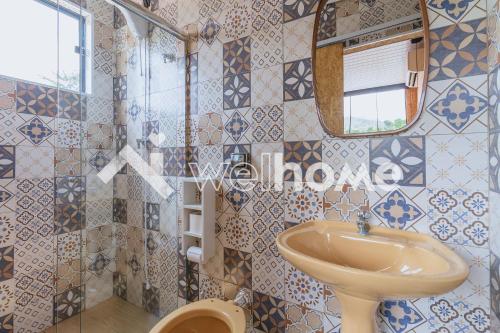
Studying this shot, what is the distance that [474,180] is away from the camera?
82 cm

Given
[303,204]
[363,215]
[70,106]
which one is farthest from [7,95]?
[363,215]

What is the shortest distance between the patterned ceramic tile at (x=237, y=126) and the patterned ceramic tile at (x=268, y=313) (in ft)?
2.64

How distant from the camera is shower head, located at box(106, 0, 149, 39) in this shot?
1356 mm

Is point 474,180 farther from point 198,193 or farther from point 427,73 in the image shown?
point 198,193

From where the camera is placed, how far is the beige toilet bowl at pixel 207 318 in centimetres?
104

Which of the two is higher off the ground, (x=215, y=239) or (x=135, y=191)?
(x=135, y=191)

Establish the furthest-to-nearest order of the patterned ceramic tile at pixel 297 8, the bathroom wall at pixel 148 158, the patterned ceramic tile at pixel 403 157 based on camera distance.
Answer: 1. the bathroom wall at pixel 148 158
2. the patterned ceramic tile at pixel 297 8
3. the patterned ceramic tile at pixel 403 157

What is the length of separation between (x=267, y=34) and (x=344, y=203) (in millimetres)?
900

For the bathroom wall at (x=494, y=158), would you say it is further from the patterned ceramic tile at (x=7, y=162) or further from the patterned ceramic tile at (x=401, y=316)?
the patterned ceramic tile at (x=7, y=162)

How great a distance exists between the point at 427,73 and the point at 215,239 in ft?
4.08

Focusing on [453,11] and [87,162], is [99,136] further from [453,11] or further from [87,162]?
[453,11]

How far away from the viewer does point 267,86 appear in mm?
1213

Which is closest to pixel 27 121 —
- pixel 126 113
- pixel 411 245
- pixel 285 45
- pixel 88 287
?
pixel 126 113

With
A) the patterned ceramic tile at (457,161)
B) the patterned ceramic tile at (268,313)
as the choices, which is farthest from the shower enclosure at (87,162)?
the patterned ceramic tile at (457,161)
